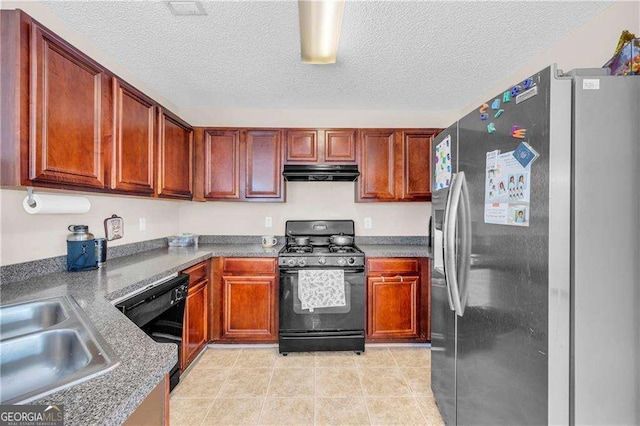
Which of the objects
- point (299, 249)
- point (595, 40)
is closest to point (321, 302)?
point (299, 249)

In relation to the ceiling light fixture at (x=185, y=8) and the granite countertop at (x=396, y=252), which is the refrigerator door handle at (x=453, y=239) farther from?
the ceiling light fixture at (x=185, y=8)

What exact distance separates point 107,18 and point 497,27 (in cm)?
244

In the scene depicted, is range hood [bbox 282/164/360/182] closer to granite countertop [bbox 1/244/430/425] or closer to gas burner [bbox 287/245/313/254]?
gas burner [bbox 287/245/313/254]

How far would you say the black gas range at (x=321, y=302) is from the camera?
98.1 inches

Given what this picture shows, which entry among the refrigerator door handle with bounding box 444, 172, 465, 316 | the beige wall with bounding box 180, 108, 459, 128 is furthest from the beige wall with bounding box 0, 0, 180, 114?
the refrigerator door handle with bounding box 444, 172, 465, 316

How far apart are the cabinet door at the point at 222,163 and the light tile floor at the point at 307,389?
5.18 feet

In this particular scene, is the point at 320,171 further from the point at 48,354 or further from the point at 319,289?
the point at 48,354

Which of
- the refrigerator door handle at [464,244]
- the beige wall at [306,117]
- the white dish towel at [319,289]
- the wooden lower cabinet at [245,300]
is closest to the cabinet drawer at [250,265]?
the wooden lower cabinet at [245,300]

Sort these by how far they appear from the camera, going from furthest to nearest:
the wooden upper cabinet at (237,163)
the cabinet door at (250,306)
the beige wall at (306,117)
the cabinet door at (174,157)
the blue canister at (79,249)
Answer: the beige wall at (306,117) → the wooden upper cabinet at (237,163) → the cabinet door at (250,306) → the cabinet door at (174,157) → the blue canister at (79,249)

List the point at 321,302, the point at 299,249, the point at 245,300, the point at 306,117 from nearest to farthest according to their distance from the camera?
the point at 321,302 → the point at 245,300 → the point at 299,249 → the point at 306,117

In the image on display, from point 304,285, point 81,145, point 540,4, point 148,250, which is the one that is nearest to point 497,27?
point 540,4

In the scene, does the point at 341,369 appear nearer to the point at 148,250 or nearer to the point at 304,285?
the point at 304,285

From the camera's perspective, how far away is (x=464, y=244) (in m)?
1.29

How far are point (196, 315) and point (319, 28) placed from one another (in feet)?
7.55
